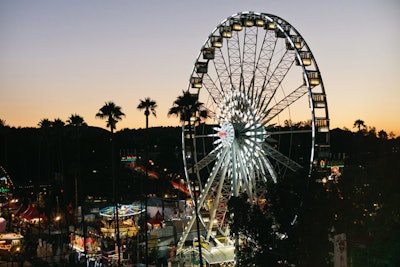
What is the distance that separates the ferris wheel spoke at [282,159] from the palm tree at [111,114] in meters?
13.7

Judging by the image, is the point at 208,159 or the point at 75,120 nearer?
the point at 208,159

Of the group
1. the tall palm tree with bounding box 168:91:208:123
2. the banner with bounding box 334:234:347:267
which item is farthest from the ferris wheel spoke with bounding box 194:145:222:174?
the banner with bounding box 334:234:347:267

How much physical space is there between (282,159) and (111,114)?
15.5 m

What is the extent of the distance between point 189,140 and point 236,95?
541 cm

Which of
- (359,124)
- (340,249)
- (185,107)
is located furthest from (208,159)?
(359,124)

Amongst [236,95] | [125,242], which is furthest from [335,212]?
[125,242]

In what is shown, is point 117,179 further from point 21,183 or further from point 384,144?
point 384,144

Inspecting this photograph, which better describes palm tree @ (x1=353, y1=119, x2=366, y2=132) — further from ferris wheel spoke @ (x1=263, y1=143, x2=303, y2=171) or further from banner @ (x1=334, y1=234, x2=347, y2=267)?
banner @ (x1=334, y1=234, x2=347, y2=267)

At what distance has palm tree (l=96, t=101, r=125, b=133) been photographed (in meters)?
36.0

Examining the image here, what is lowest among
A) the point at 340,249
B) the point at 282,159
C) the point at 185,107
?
the point at 340,249

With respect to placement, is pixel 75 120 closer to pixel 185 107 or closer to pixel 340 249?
pixel 185 107

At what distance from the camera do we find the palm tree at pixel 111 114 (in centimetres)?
3597

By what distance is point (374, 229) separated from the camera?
19.2m

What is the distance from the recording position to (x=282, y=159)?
87.8 feet
